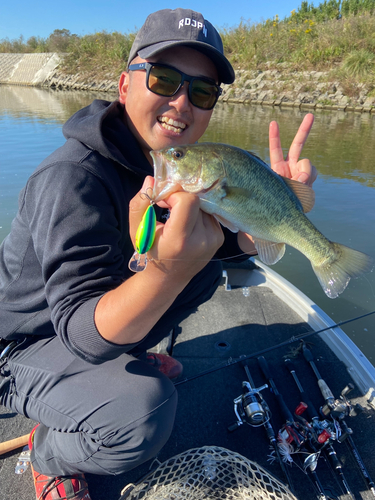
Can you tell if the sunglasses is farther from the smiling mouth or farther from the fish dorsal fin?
the fish dorsal fin

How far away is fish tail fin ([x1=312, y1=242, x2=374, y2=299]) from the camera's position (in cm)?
199

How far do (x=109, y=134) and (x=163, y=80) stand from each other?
17.1 inches

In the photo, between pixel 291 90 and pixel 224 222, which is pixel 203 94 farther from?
pixel 291 90

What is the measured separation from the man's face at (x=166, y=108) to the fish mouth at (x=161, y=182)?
499 millimetres

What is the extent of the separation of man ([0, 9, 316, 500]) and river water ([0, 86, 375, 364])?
3.14 metres

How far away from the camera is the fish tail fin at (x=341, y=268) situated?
1.99 m

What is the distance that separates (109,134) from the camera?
1972 millimetres

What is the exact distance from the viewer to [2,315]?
1934mm

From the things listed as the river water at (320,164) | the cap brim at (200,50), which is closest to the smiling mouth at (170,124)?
the cap brim at (200,50)

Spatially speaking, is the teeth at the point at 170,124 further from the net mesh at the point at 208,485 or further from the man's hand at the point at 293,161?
the net mesh at the point at 208,485

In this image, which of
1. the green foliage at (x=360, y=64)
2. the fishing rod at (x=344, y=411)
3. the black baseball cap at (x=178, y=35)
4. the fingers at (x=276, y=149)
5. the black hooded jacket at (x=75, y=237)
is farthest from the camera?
the green foliage at (x=360, y=64)

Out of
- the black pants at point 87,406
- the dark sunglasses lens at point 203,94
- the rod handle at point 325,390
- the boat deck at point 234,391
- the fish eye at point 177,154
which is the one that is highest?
the dark sunglasses lens at point 203,94

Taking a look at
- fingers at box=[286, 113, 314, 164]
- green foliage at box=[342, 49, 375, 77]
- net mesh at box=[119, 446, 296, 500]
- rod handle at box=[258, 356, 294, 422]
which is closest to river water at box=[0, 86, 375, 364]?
rod handle at box=[258, 356, 294, 422]

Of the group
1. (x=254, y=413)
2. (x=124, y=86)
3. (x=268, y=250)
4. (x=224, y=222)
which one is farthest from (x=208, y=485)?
(x=124, y=86)
